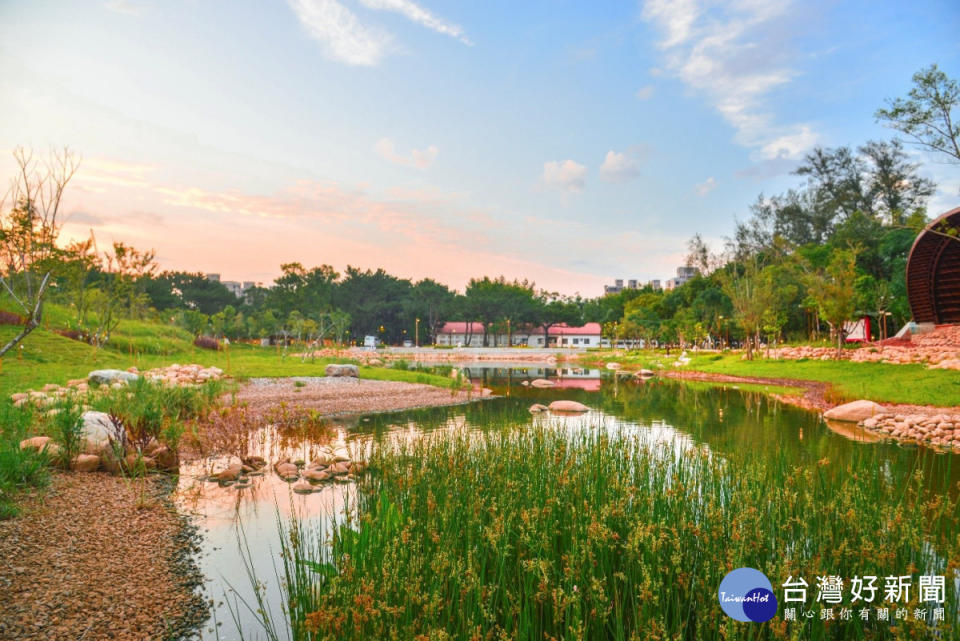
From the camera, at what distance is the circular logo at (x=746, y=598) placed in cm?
244

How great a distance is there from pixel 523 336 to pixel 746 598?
71348 millimetres

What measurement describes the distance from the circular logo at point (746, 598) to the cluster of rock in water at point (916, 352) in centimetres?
1800

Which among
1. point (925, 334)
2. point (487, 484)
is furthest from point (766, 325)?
point (487, 484)

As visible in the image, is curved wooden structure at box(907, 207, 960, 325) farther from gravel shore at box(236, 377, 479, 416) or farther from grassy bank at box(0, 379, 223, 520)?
grassy bank at box(0, 379, 223, 520)

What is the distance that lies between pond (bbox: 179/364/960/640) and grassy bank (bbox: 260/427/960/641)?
62 cm

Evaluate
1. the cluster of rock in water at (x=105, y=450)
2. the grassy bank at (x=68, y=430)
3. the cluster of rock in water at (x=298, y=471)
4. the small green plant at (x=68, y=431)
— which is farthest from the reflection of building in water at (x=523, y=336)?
the small green plant at (x=68, y=431)

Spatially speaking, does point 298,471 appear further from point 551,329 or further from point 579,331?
point 551,329

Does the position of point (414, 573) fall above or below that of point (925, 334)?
below

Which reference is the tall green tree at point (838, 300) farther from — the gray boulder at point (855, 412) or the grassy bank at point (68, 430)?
the grassy bank at point (68, 430)

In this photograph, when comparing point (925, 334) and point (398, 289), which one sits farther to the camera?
point (398, 289)

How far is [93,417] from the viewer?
700cm

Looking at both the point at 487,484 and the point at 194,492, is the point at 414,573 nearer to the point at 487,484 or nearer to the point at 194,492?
the point at 487,484

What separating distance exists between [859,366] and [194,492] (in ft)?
70.9

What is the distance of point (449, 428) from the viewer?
10555 millimetres
